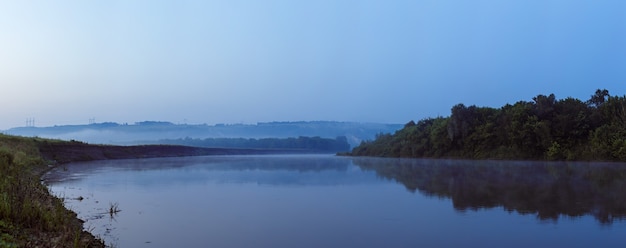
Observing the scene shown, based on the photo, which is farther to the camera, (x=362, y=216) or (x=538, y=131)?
(x=538, y=131)

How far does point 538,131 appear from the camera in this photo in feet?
154

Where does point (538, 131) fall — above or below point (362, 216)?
above

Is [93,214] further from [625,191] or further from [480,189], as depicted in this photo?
[625,191]

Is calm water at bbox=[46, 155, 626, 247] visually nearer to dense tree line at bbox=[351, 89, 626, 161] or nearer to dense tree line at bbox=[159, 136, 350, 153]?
dense tree line at bbox=[351, 89, 626, 161]

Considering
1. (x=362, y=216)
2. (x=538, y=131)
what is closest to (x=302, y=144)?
(x=538, y=131)

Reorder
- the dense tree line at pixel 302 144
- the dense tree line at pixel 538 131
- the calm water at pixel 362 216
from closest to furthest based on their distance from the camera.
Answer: the calm water at pixel 362 216, the dense tree line at pixel 538 131, the dense tree line at pixel 302 144

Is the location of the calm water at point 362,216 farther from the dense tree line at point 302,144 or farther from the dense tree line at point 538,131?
the dense tree line at point 302,144

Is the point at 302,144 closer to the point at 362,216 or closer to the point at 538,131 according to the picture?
the point at 538,131

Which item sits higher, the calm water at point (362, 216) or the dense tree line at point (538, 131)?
the dense tree line at point (538, 131)

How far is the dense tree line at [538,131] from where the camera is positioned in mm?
43531

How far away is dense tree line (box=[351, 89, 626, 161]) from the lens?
4353 centimetres

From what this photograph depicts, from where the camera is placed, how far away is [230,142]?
157m

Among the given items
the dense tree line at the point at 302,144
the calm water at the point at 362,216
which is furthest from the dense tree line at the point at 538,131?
the dense tree line at the point at 302,144

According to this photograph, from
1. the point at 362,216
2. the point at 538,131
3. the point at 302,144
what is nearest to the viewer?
the point at 362,216
